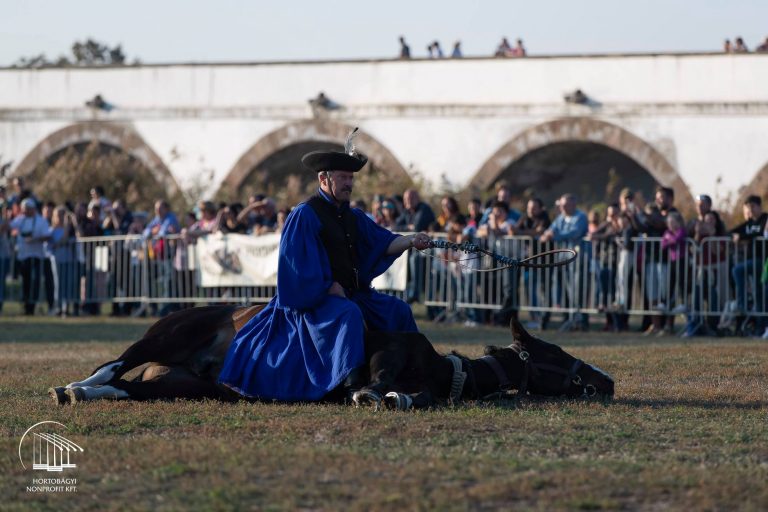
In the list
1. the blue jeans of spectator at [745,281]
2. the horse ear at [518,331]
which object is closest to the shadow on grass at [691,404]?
the horse ear at [518,331]

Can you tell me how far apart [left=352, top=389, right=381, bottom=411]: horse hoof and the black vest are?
1044 mm

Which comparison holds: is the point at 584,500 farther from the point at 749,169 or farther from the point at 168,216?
the point at 749,169

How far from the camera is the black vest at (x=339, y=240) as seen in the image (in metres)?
9.74

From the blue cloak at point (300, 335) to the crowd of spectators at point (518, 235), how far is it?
8.86 metres

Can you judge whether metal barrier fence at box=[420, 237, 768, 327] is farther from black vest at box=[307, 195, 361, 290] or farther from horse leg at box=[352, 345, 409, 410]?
horse leg at box=[352, 345, 409, 410]

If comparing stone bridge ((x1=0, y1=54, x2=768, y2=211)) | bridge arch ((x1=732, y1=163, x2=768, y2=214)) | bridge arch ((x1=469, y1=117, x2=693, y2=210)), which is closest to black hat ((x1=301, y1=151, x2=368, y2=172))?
bridge arch ((x1=732, y1=163, x2=768, y2=214))

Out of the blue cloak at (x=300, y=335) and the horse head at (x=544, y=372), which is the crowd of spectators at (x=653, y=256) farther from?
the blue cloak at (x=300, y=335)

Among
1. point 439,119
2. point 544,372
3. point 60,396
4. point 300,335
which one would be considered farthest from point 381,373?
point 439,119

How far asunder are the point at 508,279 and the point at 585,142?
58.3 feet

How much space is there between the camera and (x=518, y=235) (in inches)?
762

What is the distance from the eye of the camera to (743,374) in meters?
11.7

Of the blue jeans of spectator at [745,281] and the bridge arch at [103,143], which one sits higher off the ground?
the bridge arch at [103,143]

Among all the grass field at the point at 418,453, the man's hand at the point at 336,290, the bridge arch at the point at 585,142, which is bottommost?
the grass field at the point at 418,453

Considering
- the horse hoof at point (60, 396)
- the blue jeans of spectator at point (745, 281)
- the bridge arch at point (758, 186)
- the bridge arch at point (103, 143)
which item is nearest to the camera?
the horse hoof at point (60, 396)
